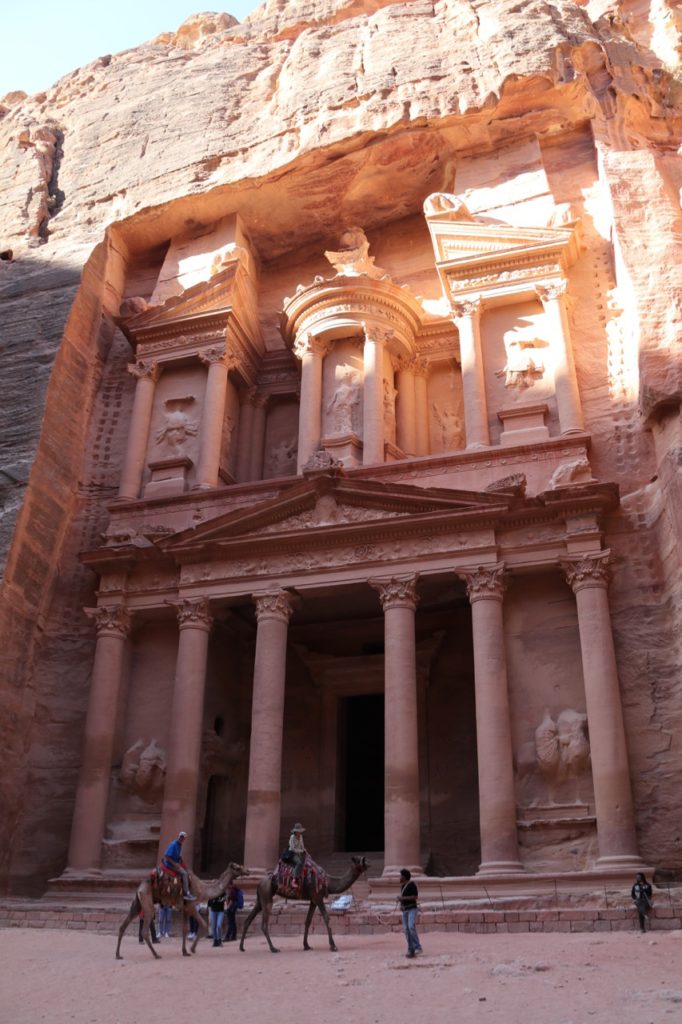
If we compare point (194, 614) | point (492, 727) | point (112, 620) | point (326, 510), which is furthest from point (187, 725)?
point (492, 727)

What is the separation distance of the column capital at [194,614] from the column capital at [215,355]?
261 inches

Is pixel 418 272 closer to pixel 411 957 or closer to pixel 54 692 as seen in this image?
pixel 54 692

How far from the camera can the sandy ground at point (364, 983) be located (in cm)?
662

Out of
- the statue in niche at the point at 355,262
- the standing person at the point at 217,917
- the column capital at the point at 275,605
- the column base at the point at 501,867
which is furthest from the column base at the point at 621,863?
the statue in niche at the point at 355,262

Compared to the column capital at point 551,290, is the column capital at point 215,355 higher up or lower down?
lower down

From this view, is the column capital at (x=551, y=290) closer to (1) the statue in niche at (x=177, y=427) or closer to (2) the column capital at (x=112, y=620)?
(1) the statue in niche at (x=177, y=427)

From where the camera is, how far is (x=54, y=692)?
18750 millimetres

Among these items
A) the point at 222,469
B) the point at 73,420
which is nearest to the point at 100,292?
the point at 73,420

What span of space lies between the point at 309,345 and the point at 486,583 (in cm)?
821

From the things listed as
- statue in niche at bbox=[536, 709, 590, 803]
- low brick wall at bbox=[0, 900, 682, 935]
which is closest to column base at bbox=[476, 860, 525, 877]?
low brick wall at bbox=[0, 900, 682, 935]

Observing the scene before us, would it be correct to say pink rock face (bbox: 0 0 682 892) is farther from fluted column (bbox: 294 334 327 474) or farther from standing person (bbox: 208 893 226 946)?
standing person (bbox: 208 893 226 946)

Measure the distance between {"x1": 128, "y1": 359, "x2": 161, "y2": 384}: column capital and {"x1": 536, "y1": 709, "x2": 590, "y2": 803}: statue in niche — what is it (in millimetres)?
12716

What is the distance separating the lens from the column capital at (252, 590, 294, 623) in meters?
17.1

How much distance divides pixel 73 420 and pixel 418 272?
31.8 ft
